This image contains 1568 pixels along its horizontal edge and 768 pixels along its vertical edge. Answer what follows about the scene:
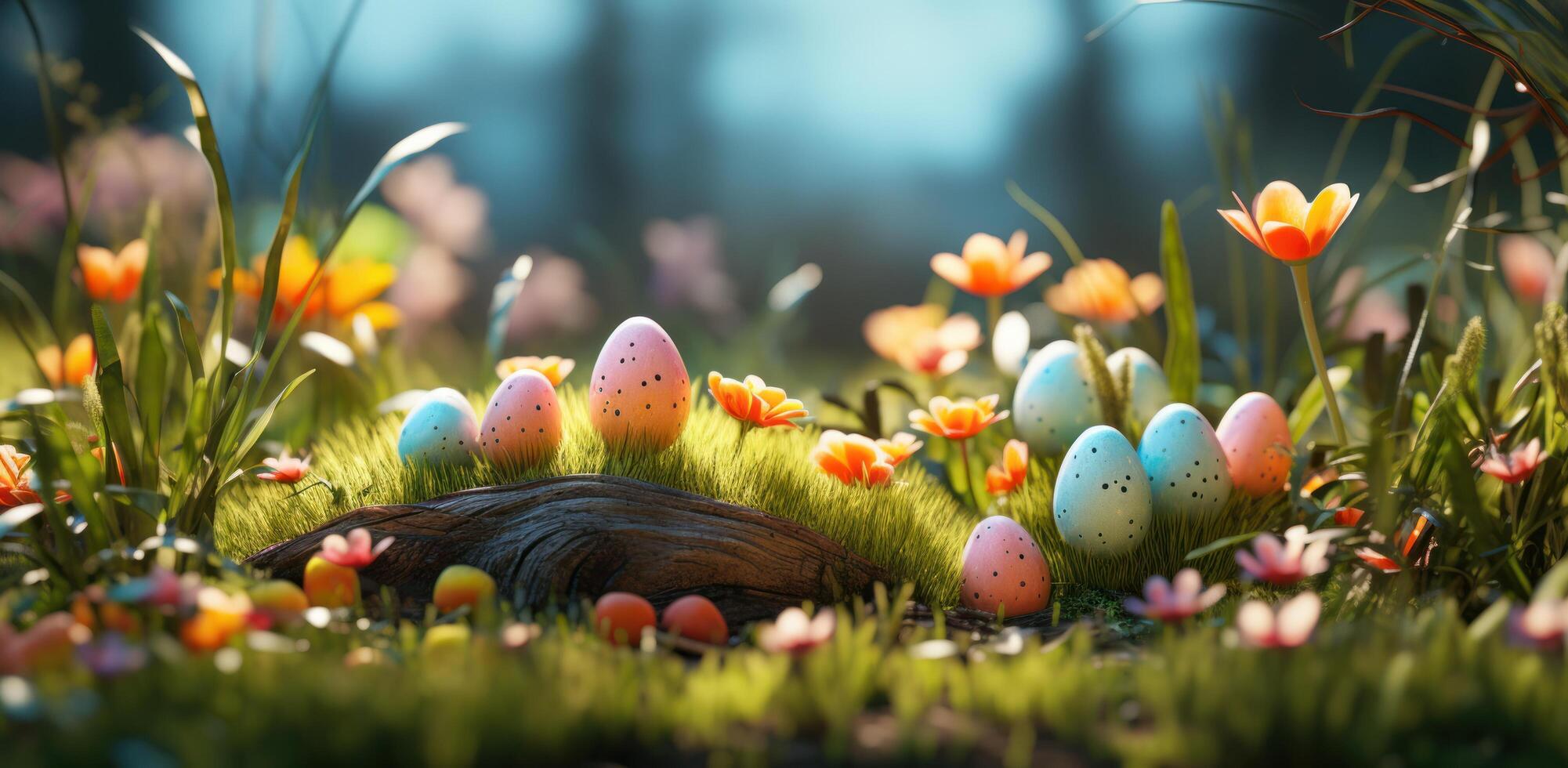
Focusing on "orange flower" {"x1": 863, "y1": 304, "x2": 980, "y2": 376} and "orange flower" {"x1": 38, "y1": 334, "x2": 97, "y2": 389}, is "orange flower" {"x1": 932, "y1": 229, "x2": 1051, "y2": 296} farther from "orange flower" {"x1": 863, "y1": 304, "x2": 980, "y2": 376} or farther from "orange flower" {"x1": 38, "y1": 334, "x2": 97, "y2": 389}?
"orange flower" {"x1": 38, "y1": 334, "x2": 97, "y2": 389}

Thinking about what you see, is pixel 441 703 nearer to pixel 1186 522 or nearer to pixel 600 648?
pixel 600 648

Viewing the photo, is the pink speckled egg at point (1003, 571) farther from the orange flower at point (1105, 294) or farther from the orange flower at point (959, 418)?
the orange flower at point (1105, 294)

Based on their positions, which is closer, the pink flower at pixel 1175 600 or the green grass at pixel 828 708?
the green grass at pixel 828 708

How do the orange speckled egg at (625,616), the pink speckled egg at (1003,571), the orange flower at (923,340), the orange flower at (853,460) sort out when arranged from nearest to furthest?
the orange speckled egg at (625,616), the pink speckled egg at (1003,571), the orange flower at (853,460), the orange flower at (923,340)

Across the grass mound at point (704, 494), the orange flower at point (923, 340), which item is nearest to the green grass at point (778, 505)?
the grass mound at point (704, 494)

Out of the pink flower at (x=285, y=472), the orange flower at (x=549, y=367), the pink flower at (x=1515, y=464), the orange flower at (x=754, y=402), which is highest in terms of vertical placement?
the orange flower at (x=549, y=367)

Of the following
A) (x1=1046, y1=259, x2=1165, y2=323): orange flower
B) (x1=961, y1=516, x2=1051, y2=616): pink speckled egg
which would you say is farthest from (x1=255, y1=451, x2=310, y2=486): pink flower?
(x1=1046, y1=259, x2=1165, y2=323): orange flower

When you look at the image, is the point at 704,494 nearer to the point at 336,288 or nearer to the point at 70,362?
the point at 336,288
